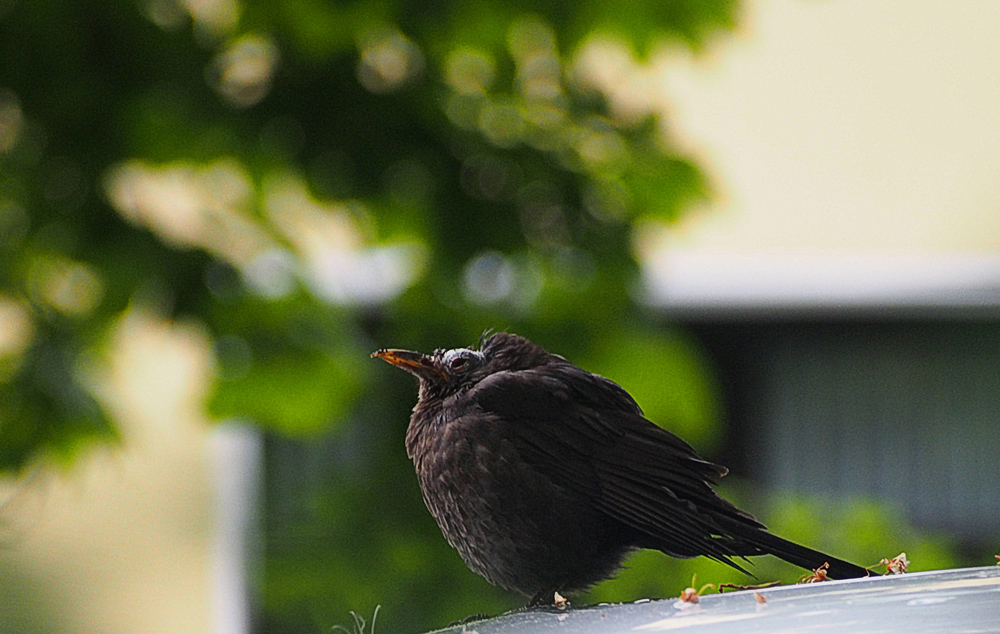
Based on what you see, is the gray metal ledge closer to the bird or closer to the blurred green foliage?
the bird

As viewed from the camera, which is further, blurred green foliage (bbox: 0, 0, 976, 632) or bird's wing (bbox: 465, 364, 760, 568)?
blurred green foliage (bbox: 0, 0, 976, 632)

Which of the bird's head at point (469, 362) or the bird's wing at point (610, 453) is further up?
the bird's head at point (469, 362)

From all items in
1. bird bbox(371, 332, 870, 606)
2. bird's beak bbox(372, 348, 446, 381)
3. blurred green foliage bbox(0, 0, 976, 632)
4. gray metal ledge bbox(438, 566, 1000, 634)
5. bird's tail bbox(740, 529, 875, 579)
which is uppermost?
blurred green foliage bbox(0, 0, 976, 632)

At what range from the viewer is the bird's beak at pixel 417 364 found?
1.11 feet

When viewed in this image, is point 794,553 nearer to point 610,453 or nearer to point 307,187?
point 610,453

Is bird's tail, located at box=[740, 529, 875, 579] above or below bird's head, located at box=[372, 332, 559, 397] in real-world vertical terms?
below

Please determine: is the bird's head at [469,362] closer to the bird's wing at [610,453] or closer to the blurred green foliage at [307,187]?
the bird's wing at [610,453]

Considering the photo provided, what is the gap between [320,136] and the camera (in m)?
1.59

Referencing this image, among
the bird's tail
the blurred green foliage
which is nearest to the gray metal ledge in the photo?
the bird's tail

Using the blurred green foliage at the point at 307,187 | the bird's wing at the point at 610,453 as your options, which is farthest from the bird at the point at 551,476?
the blurred green foliage at the point at 307,187

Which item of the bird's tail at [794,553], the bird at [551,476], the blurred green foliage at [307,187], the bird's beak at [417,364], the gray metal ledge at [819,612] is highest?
the blurred green foliage at [307,187]

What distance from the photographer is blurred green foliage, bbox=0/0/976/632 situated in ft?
4.95

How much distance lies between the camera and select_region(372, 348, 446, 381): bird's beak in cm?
34

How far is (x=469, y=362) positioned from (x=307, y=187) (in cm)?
126
